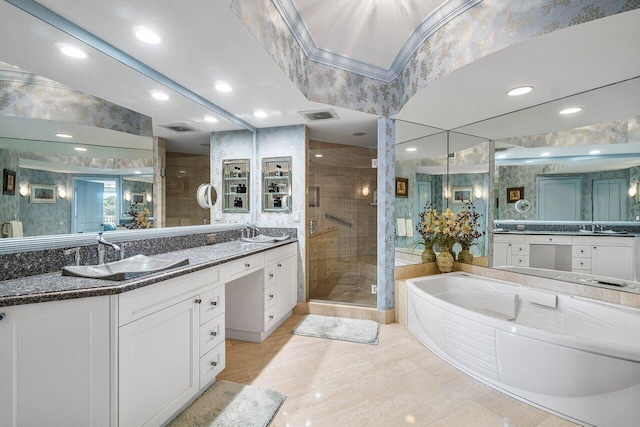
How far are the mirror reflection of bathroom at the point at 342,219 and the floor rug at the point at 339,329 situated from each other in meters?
0.40

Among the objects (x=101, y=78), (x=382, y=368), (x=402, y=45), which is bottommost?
(x=382, y=368)

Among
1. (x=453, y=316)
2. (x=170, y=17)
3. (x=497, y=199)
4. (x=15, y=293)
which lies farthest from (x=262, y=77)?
(x=497, y=199)

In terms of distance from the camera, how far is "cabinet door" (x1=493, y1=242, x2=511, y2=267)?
2865mm

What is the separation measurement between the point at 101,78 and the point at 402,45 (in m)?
2.21

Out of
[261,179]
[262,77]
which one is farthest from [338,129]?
[262,77]

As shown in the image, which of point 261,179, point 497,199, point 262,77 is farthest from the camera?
point 261,179

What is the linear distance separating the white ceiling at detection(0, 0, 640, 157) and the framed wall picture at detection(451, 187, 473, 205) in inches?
24.6

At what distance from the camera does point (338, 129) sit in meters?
3.41

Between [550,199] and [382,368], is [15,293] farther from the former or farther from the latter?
[550,199]

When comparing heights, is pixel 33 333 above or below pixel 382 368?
above

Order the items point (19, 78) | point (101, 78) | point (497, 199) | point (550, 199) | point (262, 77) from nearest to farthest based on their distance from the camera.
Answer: point (19, 78) → point (101, 78) → point (262, 77) → point (550, 199) → point (497, 199)

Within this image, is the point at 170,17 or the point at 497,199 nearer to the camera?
the point at 170,17

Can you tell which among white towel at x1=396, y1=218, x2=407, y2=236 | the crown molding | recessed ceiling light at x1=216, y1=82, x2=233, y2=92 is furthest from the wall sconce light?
recessed ceiling light at x1=216, y1=82, x2=233, y2=92

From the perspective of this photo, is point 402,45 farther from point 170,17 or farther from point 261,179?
point 261,179
